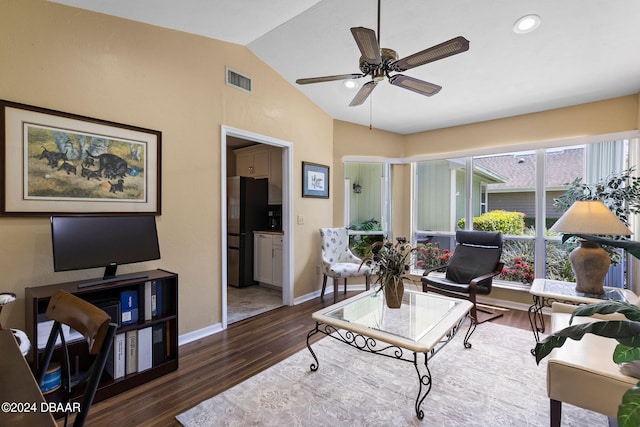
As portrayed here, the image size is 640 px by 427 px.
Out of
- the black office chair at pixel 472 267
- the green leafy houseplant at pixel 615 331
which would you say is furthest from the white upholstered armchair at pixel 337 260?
the green leafy houseplant at pixel 615 331

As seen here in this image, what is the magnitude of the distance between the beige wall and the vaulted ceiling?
0.17 meters

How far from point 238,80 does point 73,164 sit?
70.5 inches

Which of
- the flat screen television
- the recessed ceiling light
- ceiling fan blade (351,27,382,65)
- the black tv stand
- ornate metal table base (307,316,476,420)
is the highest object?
the recessed ceiling light

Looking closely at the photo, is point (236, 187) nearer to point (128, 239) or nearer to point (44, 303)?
point (128, 239)

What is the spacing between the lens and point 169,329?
239 centimetres

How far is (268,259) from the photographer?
186 inches

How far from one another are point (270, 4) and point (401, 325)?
2741mm

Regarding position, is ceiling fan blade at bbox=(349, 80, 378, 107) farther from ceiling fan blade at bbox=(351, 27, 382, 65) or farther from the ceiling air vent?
the ceiling air vent

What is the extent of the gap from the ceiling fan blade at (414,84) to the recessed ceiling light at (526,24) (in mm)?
967

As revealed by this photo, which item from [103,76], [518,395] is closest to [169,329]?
[103,76]

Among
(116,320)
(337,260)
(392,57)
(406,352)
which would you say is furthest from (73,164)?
(337,260)

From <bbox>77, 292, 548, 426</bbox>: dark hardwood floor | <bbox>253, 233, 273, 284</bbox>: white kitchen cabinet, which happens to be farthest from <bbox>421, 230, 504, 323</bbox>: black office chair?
<bbox>253, 233, 273, 284</bbox>: white kitchen cabinet

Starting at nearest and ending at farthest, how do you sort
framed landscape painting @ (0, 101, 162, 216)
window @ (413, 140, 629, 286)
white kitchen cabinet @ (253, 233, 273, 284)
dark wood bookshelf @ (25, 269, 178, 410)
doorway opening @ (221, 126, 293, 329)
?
dark wood bookshelf @ (25, 269, 178, 410), framed landscape painting @ (0, 101, 162, 216), window @ (413, 140, 629, 286), doorway opening @ (221, 126, 293, 329), white kitchen cabinet @ (253, 233, 273, 284)

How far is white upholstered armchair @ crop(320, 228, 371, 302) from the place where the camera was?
3.96 m
